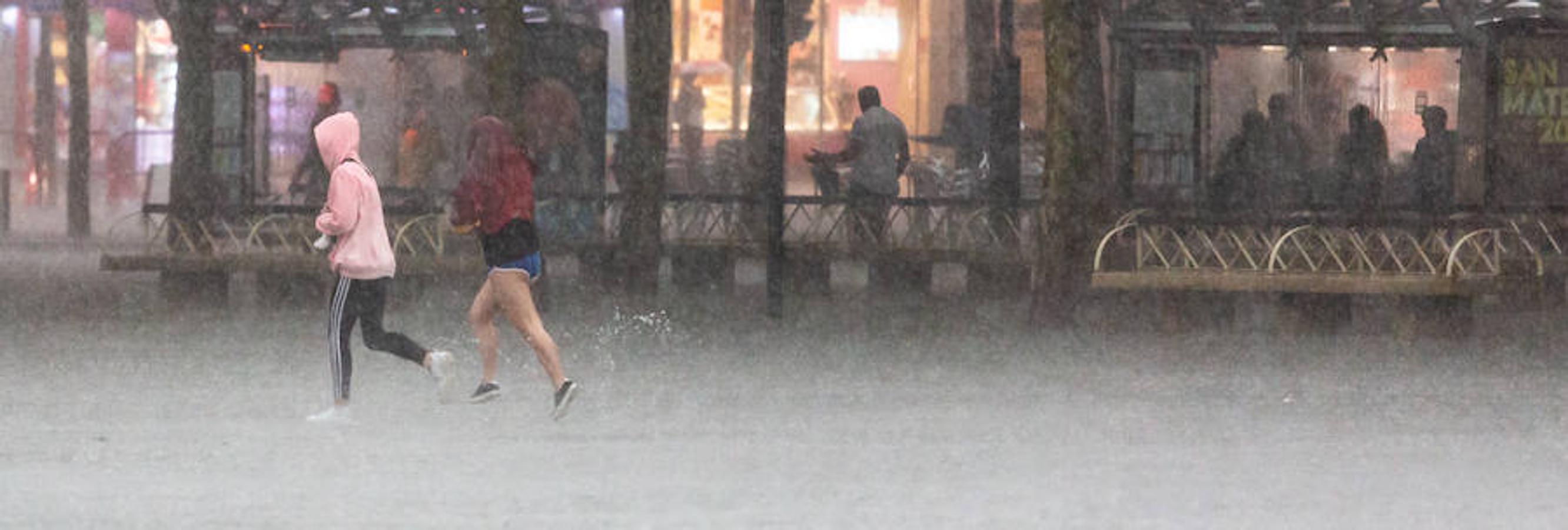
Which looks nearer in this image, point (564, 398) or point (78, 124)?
point (564, 398)

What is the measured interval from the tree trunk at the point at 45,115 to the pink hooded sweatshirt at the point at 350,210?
33926 mm

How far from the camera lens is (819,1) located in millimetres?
38156

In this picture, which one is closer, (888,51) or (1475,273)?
(1475,273)

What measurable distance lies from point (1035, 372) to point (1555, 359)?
11.4 feet

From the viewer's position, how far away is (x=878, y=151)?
2381cm

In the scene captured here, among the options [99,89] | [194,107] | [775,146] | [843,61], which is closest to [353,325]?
[775,146]

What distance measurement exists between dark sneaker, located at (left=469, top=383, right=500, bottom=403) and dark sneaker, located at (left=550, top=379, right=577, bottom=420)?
711 mm

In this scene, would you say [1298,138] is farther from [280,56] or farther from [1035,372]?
[1035,372]

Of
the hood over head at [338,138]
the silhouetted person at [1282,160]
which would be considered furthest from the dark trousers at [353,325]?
the silhouetted person at [1282,160]

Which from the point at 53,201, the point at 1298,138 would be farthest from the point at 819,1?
the point at 53,201

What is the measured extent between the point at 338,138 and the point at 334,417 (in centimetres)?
123

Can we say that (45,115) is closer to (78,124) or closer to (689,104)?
(78,124)

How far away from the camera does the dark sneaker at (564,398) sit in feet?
40.4

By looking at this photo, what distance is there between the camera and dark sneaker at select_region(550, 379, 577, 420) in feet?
40.4
